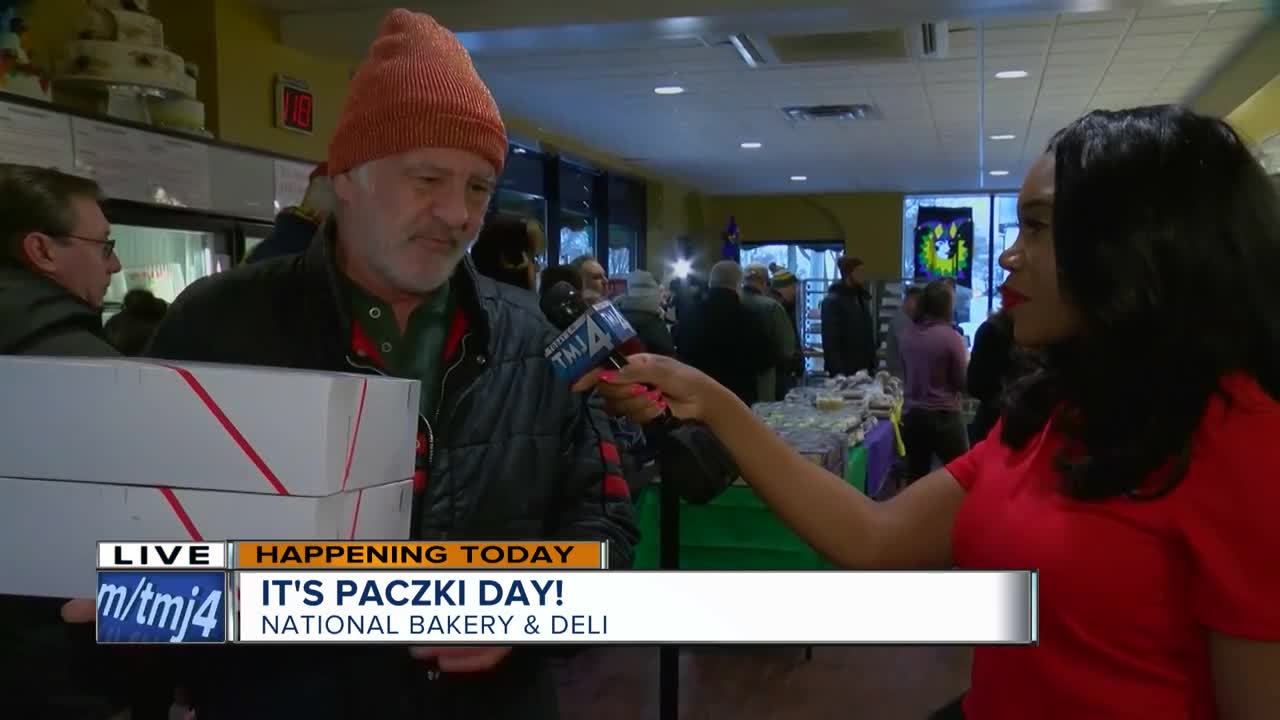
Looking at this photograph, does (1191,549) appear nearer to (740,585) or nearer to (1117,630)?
(1117,630)

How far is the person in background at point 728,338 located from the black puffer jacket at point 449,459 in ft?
13.5

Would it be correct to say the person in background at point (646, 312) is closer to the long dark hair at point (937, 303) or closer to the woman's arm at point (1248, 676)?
the long dark hair at point (937, 303)

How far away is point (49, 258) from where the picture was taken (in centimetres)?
178

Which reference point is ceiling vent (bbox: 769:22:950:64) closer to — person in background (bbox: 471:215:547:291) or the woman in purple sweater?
the woman in purple sweater

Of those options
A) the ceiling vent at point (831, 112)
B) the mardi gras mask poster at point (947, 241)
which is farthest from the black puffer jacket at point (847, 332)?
the mardi gras mask poster at point (947, 241)

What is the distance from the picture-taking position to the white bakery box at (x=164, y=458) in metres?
0.76

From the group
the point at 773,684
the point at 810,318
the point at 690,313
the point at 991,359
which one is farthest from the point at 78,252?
the point at 810,318

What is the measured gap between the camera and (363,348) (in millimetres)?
1096

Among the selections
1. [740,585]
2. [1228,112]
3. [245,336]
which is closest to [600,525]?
[740,585]

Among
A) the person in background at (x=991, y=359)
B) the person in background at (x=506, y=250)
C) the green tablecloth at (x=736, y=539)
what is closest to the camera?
the person in background at (x=506, y=250)

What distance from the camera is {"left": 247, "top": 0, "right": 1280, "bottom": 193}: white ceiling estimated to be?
17.2ft

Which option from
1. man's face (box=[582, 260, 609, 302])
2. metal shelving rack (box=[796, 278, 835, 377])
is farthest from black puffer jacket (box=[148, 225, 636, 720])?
metal shelving rack (box=[796, 278, 835, 377])

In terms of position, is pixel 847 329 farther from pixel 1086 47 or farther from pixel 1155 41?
pixel 1155 41

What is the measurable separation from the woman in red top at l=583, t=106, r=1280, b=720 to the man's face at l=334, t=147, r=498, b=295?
0.67 m
